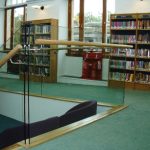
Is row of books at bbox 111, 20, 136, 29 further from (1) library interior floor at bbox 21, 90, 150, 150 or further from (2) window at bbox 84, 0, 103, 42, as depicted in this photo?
(1) library interior floor at bbox 21, 90, 150, 150

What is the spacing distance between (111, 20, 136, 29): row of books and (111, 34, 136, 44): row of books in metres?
0.22

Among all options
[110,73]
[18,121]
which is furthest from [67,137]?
[110,73]

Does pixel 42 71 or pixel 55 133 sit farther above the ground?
pixel 42 71

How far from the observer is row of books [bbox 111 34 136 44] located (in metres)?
6.55

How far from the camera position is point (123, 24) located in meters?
6.66

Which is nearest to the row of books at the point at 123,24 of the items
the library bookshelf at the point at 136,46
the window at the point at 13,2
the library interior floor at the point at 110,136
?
the library bookshelf at the point at 136,46

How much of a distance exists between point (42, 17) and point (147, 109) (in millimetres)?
5781

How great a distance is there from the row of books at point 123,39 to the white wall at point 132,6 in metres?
0.69

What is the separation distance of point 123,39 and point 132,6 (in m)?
0.88

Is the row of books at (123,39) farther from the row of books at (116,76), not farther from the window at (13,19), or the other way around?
the window at (13,19)

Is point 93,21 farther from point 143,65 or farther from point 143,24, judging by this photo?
point 143,65

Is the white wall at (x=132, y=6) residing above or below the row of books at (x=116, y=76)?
above

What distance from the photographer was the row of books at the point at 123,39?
6.55 metres

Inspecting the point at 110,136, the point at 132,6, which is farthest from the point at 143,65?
the point at 110,136
